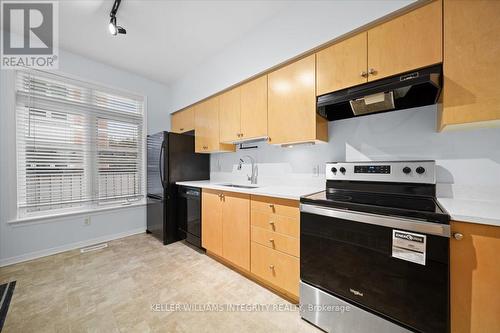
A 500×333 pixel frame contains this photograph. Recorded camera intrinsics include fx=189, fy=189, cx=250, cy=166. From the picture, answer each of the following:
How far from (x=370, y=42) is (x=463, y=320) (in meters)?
1.76

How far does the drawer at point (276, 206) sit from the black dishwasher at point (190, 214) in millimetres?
1026

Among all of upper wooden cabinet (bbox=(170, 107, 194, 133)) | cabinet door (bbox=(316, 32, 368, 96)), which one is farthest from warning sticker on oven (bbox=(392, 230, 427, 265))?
upper wooden cabinet (bbox=(170, 107, 194, 133))

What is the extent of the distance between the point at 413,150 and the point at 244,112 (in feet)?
5.54

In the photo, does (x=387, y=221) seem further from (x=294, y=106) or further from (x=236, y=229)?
(x=236, y=229)

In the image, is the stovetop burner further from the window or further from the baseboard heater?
the window

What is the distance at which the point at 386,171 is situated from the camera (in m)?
1.47

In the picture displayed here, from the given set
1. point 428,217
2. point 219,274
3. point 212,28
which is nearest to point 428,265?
point 428,217

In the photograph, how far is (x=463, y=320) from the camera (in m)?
0.94

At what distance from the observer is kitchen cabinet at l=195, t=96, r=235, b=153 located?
2.74 m

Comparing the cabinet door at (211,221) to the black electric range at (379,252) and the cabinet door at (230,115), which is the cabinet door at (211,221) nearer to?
the cabinet door at (230,115)

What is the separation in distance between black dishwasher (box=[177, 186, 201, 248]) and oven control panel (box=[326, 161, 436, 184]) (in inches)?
68.5

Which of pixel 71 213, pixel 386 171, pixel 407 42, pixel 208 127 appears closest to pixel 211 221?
pixel 208 127

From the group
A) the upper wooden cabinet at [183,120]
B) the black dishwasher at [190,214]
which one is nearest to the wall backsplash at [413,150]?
the black dishwasher at [190,214]

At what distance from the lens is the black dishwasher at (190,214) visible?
258 cm
